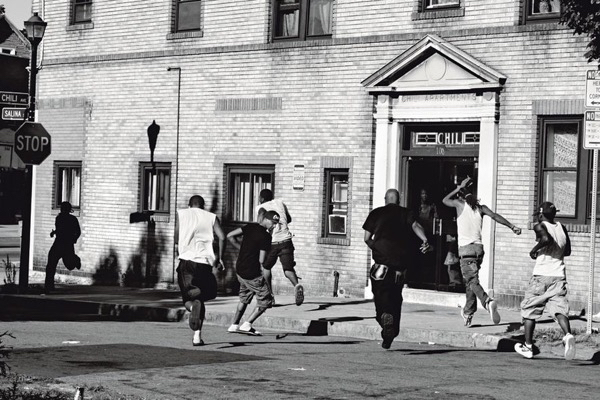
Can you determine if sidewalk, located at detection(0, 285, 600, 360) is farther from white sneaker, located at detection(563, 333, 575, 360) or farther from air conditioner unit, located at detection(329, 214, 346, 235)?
air conditioner unit, located at detection(329, 214, 346, 235)

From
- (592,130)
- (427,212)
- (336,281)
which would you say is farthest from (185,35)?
(592,130)

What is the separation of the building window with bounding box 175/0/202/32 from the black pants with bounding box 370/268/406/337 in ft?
33.7

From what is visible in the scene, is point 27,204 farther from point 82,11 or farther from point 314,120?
Answer: point 82,11

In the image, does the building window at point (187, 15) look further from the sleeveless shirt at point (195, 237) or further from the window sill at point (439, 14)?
the sleeveless shirt at point (195, 237)

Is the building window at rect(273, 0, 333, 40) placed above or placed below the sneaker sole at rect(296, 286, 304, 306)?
above

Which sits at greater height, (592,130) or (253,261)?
(592,130)

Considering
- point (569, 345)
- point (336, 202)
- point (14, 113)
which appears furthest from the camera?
point (14, 113)

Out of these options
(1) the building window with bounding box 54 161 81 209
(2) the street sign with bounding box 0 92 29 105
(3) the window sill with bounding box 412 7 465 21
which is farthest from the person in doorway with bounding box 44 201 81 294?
(3) the window sill with bounding box 412 7 465 21

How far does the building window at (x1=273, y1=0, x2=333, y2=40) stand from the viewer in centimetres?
1984

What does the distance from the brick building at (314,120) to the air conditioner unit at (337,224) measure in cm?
4

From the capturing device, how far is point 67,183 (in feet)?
79.5

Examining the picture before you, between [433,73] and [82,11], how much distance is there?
9.16 metres

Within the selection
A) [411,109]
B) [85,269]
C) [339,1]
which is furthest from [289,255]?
[85,269]

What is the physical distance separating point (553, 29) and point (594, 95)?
3097mm
